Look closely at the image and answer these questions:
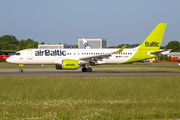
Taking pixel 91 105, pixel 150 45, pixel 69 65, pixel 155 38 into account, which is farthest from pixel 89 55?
pixel 91 105

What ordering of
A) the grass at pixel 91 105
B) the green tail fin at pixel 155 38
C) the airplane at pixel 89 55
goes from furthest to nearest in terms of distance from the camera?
1. the green tail fin at pixel 155 38
2. the airplane at pixel 89 55
3. the grass at pixel 91 105

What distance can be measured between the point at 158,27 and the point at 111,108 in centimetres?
2822

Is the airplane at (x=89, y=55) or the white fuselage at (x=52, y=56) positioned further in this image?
the white fuselage at (x=52, y=56)

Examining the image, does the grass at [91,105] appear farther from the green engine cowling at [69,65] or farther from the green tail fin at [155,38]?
the green tail fin at [155,38]

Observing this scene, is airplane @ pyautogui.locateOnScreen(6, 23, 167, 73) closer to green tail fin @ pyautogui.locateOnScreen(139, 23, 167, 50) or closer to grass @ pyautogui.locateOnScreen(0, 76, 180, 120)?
green tail fin @ pyautogui.locateOnScreen(139, 23, 167, 50)

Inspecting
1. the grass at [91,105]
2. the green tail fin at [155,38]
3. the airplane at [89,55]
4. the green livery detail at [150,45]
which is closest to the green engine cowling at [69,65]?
the airplane at [89,55]

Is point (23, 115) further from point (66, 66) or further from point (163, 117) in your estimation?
point (66, 66)

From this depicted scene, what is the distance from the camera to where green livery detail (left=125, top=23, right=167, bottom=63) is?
35.5 m

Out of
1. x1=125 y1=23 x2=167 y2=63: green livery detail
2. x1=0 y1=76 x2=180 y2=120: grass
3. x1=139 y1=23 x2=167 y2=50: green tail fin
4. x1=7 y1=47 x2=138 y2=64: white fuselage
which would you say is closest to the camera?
x1=0 y1=76 x2=180 y2=120: grass

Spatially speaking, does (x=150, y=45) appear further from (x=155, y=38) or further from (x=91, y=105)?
(x=91, y=105)

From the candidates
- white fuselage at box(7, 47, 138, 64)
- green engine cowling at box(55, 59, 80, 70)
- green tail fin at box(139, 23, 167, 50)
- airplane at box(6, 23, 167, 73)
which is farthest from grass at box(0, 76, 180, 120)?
green tail fin at box(139, 23, 167, 50)

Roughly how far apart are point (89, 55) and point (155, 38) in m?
10.4

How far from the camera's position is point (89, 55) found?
114ft

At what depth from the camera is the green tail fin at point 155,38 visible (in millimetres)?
36000
